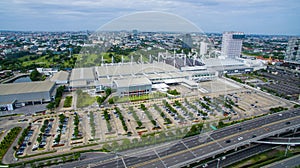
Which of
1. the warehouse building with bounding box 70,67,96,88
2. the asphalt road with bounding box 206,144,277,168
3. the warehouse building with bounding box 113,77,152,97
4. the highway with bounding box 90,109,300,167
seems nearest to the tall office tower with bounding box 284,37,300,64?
the highway with bounding box 90,109,300,167

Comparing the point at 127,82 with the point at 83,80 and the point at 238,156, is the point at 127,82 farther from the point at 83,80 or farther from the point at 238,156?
the point at 83,80

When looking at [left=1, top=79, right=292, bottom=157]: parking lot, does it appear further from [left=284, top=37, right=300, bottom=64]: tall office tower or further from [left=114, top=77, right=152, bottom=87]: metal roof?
[left=284, top=37, right=300, bottom=64]: tall office tower

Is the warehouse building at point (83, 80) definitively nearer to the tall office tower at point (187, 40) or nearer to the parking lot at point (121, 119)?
the parking lot at point (121, 119)

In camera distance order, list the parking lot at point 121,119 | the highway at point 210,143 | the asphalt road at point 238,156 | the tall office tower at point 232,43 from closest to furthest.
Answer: the highway at point 210,143 < the asphalt road at point 238,156 < the parking lot at point 121,119 < the tall office tower at point 232,43

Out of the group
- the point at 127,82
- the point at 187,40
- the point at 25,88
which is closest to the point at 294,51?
the point at 187,40

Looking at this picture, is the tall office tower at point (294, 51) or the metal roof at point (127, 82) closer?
the metal roof at point (127, 82)

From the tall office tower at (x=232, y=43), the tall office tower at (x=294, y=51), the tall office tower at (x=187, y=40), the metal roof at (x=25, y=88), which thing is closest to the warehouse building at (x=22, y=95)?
the metal roof at (x=25, y=88)
